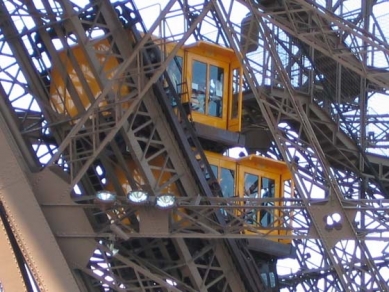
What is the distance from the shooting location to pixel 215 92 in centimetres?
2756

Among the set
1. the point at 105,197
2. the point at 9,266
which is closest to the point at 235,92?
the point at 105,197

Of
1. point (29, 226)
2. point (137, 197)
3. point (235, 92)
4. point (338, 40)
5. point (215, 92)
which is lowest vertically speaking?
point (29, 226)

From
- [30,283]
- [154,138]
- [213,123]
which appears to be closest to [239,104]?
[213,123]

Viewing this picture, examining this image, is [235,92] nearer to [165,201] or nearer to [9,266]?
[165,201]

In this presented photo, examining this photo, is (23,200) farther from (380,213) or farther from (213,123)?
(380,213)

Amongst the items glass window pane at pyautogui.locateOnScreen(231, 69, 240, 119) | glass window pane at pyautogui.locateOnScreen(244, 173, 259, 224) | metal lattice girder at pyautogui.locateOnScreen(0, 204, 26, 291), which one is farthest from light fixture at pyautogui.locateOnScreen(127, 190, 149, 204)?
glass window pane at pyautogui.locateOnScreen(244, 173, 259, 224)

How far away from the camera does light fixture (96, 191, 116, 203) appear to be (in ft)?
78.5

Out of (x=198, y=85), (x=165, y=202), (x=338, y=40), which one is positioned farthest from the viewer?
(x=198, y=85)

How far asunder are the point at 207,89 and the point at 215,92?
22 centimetres

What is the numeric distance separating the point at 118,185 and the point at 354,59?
194 inches

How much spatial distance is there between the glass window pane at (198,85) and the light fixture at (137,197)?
348cm

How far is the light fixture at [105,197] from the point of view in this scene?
23922 mm

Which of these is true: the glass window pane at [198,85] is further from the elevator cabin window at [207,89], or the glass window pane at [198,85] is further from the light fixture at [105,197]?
the light fixture at [105,197]

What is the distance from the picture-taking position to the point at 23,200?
23.7 metres
